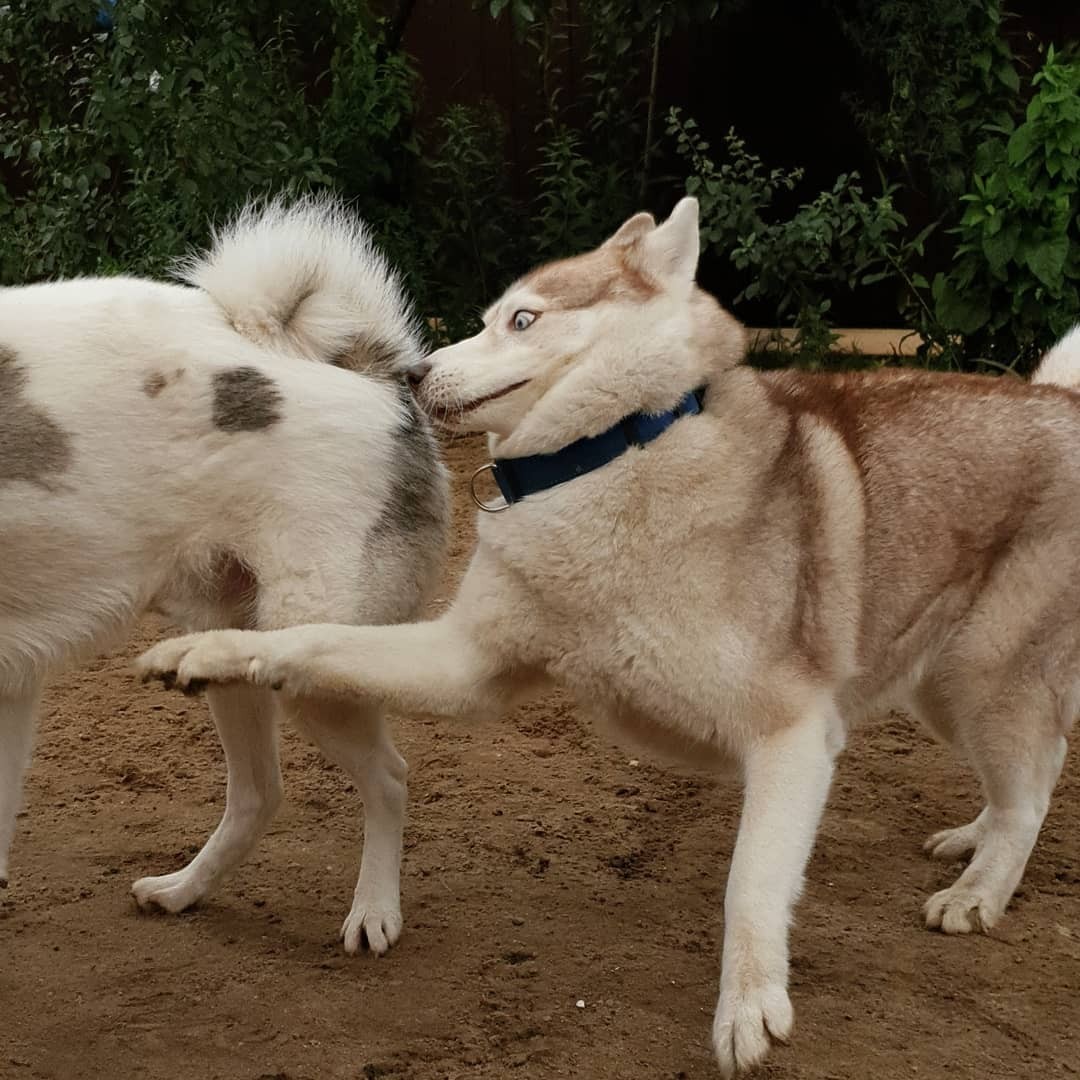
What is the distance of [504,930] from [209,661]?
3.17 ft

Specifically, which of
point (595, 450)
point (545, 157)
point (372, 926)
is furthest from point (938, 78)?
point (372, 926)

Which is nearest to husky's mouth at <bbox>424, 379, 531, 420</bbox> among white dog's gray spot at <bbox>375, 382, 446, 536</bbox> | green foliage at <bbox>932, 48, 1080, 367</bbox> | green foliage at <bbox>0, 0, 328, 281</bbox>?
white dog's gray spot at <bbox>375, 382, 446, 536</bbox>

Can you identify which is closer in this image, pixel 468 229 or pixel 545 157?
pixel 468 229

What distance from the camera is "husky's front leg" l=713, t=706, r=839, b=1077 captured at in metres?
2.32

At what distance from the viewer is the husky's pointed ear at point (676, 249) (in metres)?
2.60

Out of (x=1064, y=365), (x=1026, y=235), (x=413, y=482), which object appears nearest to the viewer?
(x=413, y=482)

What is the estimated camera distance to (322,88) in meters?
8.12

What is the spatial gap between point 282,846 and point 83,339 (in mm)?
1390

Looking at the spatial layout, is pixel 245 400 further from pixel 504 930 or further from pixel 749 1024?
pixel 749 1024

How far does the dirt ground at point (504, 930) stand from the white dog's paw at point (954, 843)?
0.05 meters

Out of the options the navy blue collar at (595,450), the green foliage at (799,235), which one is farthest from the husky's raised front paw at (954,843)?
the green foliage at (799,235)

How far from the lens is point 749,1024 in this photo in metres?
2.31

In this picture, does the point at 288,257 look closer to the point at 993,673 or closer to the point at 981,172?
the point at 993,673

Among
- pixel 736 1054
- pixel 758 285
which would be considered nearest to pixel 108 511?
pixel 736 1054
